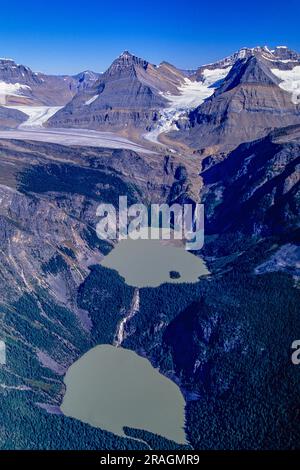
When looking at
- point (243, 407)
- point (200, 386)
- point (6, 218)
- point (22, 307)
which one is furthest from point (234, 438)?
point (6, 218)

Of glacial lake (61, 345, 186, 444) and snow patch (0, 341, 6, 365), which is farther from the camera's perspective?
snow patch (0, 341, 6, 365)

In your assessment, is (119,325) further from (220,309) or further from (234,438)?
(234,438)

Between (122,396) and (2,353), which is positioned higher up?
(2,353)

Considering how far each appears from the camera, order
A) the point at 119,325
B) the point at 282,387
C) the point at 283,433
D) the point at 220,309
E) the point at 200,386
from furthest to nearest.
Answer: the point at 119,325 < the point at 220,309 < the point at 200,386 < the point at 282,387 < the point at 283,433

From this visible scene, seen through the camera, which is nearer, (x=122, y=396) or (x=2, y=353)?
(x=122, y=396)

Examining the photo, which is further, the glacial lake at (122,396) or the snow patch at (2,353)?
the snow patch at (2,353)

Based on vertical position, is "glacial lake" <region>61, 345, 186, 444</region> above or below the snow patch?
below

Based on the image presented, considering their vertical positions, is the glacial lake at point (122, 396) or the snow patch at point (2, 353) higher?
the snow patch at point (2, 353)

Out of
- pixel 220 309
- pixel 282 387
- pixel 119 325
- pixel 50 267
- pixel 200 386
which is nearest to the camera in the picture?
pixel 282 387
